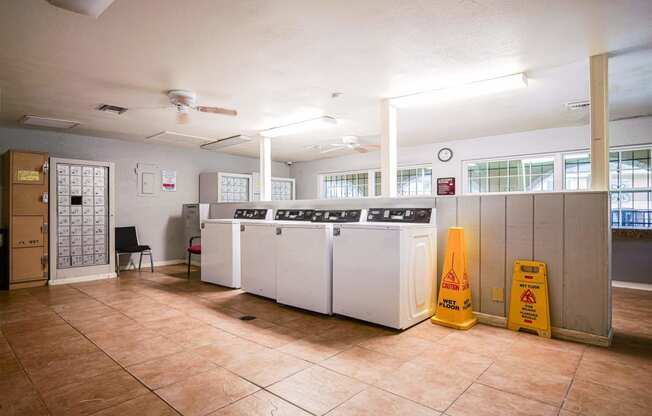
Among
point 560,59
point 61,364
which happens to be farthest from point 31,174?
point 560,59

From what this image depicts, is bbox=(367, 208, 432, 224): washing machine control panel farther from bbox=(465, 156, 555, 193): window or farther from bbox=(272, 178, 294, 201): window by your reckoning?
bbox=(272, 178, 294, 201): window

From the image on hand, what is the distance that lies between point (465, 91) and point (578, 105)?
1.83m

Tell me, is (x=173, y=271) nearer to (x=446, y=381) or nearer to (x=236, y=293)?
(x=236, y=293)

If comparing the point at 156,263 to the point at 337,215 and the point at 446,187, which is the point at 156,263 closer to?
the point at 337,215

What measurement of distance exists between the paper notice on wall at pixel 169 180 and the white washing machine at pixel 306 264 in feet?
14.2

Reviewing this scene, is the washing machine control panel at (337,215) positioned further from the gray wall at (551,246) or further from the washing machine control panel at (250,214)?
the washing machine control panel at (250,214)

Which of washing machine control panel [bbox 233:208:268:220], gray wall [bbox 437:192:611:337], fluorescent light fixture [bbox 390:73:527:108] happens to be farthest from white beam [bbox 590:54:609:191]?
washing machine control panel [bbox 233:208:268:220]

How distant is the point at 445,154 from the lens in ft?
23.6

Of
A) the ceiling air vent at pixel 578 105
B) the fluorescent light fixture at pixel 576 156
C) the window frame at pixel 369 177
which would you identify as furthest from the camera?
the window frame at pixel 369 177

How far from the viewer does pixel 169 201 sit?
7.45 m

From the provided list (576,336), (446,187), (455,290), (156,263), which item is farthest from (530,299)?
(156,263)

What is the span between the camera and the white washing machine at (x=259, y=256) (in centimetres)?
425

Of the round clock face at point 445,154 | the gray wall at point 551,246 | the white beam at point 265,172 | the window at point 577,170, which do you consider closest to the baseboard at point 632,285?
the window at point 577,170

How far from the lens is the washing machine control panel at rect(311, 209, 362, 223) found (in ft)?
13.8
